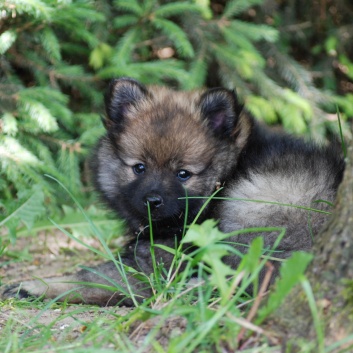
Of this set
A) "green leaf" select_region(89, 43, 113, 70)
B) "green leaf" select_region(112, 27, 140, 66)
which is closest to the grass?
"green leaf" select_region(112, 27, 140, 66)

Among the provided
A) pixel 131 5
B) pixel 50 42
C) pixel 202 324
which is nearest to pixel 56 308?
pixel 202 324

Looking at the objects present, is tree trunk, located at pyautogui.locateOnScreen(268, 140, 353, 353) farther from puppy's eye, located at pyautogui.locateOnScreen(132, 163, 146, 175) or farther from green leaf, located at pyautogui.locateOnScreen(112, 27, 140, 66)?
green leaf, located at pyautogui.locateOnScreen(112, 27, 140, 66)

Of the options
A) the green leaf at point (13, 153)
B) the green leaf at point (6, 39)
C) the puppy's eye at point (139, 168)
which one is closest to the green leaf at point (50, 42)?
the green leaf at point (6, 39)

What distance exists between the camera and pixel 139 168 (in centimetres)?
332

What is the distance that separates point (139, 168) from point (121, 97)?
492 millimetres

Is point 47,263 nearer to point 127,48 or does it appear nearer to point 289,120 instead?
point 127,48

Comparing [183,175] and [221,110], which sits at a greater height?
[221,110]

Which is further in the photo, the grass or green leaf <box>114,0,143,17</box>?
green leaf <box>114,0,143,17</box>

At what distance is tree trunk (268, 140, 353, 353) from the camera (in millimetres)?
1777

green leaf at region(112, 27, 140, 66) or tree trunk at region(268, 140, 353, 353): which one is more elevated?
tree trunk at region(268, 140, 353, 353)

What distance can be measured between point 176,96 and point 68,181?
1.28 m

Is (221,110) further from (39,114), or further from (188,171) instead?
(39,114)

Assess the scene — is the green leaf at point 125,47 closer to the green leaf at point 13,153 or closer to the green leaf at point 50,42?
the green leaf at point 50,42

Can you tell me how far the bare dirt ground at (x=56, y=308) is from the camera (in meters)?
2.07
